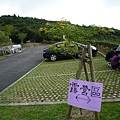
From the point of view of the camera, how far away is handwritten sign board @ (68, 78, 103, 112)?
10.7ft

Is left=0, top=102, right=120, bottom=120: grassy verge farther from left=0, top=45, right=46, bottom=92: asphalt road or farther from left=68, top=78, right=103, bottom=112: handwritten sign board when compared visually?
left=0, top=45, right=46, bottom=92: asphalt road

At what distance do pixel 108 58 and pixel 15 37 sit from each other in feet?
147

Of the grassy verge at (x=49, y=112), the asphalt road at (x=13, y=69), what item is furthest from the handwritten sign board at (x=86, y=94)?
the asphalt road at (x=13, y=69)

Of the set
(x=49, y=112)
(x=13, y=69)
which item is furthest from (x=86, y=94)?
(x=13, y=69)

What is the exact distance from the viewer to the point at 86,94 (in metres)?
3.35

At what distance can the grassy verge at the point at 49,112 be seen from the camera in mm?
3889

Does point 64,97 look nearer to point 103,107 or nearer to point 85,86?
point 103,107

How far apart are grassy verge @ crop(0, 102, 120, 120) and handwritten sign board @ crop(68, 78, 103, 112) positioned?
0.57 m

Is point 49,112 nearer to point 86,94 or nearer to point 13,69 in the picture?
point 86,94

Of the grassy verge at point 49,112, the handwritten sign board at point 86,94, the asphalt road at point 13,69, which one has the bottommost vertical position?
the asphalt road at point 13,69

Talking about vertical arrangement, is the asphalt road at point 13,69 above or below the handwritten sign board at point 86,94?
below

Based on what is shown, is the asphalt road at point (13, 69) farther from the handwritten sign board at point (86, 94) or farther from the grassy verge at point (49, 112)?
the handwritten sign board at point (86, 94)

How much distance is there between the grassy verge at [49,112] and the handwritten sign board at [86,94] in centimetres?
57

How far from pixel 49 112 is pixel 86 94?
50.3 inches
